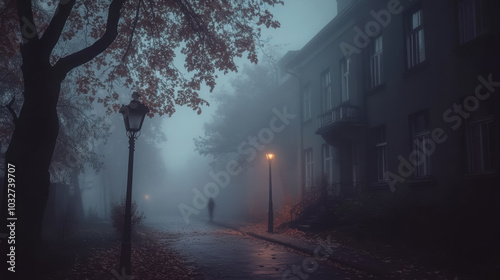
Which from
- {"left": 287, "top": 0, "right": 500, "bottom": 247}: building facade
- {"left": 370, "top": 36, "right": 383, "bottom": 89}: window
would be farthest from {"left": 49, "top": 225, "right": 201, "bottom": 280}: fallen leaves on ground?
{"left": 370, "top": 36, "right": 383, "bottom": 89}: window

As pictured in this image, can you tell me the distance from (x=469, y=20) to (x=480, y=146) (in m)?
3.85

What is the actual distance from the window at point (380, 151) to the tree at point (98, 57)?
820cm

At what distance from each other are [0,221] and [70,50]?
18.8 meters

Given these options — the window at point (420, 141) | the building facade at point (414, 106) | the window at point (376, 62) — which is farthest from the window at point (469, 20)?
the window at point (376, 62)

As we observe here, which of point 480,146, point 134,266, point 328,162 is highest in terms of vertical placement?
point 328,162

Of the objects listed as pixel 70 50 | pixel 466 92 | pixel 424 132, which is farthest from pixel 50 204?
pixel 466 92

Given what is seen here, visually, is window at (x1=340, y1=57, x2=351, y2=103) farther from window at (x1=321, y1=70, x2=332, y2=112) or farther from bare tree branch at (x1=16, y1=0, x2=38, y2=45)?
bare tree branch at (x1=16, y1=0, x2=38, y2=45)

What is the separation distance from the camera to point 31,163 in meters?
9.05

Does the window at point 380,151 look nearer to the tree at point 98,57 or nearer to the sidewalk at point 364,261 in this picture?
the sidewalk at point 364,261

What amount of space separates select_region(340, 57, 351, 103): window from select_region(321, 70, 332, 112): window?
1361 mm

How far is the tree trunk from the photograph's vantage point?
878 cm

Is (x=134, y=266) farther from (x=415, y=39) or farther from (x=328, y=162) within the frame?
(x=328, y=162)

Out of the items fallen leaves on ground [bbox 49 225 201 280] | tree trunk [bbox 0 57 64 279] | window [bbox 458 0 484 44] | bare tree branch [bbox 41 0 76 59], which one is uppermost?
window [bbox 458 0 484 44]

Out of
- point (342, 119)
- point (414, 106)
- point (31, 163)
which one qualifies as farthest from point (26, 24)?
point (342, 119)
